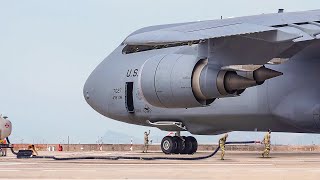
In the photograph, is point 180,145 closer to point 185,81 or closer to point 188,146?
point 188,146

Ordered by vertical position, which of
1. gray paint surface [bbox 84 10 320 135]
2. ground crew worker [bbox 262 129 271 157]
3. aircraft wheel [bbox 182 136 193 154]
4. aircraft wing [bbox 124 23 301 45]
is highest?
aircraft wing [bbox 124 23 301 45]

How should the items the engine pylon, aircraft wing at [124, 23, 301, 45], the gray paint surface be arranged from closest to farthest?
aircraft wing at [124, 23, 301, 45]
the gray paint surface
the engine pylon

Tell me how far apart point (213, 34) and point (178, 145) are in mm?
15503

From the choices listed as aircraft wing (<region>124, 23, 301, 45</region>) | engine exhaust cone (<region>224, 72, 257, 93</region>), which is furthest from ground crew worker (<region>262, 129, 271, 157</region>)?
aircraft wing (<region>124, 23, 301, 45</region>)

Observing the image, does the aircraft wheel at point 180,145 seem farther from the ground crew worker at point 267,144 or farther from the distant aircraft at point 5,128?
the distant aircraft at point 5,128

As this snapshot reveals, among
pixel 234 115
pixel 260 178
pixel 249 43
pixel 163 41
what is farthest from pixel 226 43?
pixel 234 115

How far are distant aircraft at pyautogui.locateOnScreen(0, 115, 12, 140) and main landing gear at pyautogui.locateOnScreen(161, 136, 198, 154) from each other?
8583 millimetres

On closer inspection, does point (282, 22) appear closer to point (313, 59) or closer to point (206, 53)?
point (206, 53)

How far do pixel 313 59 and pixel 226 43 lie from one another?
7659 millimetres

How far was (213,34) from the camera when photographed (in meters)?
15.6

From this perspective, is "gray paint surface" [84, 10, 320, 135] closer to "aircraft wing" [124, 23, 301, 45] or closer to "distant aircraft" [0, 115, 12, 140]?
"aircraft wing" [124, 23, 301, 45]

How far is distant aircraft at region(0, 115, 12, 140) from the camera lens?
3326cm

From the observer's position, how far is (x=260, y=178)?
40.3 feet

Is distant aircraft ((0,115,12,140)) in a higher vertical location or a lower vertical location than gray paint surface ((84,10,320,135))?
lower
